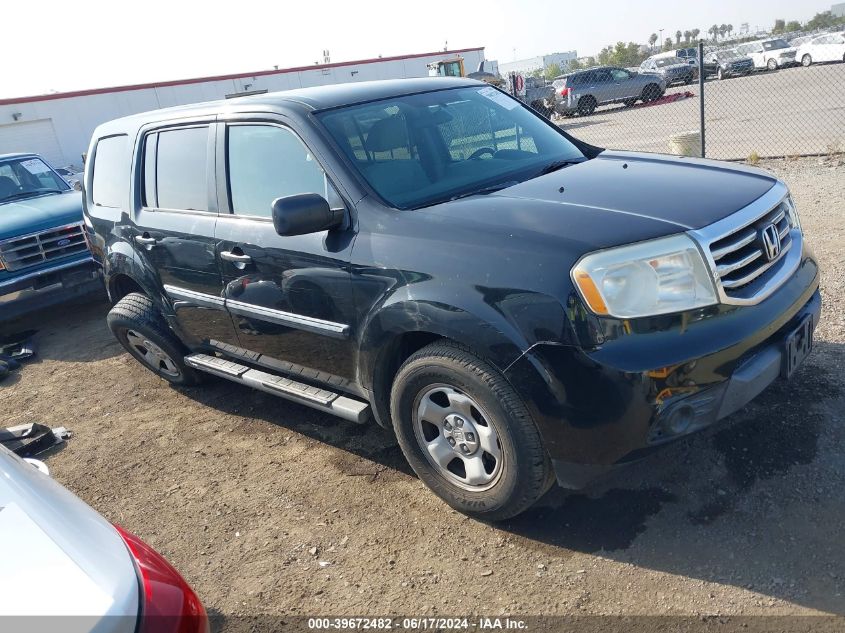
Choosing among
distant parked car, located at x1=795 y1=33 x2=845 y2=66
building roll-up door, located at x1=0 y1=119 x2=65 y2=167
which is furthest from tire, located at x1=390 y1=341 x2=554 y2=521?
distant parked car, located at x1=795 y1=33 x2=845 y2=66

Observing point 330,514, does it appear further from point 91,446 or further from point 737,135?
point 737,135

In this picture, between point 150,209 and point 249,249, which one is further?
point 150,209

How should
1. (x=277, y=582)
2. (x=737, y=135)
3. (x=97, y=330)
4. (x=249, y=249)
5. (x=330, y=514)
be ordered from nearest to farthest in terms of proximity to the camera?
1. (x=277, y=582)
2. (x=330, y=514)
3. (x=249, y=249)
4. (x=97, y=330)
5. (x=737, y=135)

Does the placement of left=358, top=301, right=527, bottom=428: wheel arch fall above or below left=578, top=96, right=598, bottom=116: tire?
above

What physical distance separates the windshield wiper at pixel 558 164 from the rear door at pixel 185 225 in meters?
1.91

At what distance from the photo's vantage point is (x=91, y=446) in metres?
4.65

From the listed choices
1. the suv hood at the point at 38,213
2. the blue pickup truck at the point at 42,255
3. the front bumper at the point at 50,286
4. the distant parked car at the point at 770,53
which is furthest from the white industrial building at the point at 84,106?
the front bumper at the point at 50,286

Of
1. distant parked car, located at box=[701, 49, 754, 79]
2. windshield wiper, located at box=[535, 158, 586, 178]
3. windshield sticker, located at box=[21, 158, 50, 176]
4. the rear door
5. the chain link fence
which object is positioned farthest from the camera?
distant parked car, located at box=[701, 49, 754, 79]

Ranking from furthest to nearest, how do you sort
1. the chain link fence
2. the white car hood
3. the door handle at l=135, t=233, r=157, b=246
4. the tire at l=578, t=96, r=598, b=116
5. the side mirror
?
the tire at l=578, t=96, r=598, b=116 < the chain link fence < the door handle at l=135, t=233, r=157, b=246 < the side mirror < the white car hood

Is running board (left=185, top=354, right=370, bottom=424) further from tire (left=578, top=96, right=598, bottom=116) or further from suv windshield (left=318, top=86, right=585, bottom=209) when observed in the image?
tire (left=578, top=96, right=598, bottom=116)

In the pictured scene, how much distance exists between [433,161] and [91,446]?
304cm

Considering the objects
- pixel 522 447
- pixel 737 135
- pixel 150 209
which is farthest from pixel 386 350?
pixel 737 135

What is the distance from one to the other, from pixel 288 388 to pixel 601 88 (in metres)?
24.9

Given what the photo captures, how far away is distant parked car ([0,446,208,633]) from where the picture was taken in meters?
1.59
